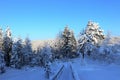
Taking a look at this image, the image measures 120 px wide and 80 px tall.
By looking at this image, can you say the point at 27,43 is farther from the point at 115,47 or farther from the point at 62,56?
the point at 115,47

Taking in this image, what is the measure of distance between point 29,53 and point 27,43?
3363 millimetres

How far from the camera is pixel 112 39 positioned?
219ft

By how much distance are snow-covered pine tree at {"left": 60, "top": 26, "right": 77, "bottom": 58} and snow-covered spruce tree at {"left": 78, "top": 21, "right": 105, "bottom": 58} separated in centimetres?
920

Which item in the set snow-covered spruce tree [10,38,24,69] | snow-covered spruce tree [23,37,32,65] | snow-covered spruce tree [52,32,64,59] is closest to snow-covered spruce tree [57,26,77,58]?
snow-covered spruce tree [52,32,64,59]

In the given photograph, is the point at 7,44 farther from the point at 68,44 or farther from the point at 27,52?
the point at 68,44

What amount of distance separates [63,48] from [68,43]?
3.04m

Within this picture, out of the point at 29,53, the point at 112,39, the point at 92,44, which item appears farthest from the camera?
the point at 29,53

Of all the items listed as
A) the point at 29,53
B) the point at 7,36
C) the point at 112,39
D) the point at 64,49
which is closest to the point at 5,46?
the point at 7,36

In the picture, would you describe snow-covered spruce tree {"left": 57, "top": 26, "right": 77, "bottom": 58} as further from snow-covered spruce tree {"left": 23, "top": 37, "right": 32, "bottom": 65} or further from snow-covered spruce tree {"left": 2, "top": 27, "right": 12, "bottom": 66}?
snow-covered spruce tree {"left": 2, "top": 27, "right": 12, "bottom": 66}

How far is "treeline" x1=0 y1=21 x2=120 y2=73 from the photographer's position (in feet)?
220

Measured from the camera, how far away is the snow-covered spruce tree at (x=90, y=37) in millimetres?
74562

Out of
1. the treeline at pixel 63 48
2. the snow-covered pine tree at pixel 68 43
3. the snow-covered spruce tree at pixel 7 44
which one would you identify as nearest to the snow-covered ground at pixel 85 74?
the treeline at pixel 63 48

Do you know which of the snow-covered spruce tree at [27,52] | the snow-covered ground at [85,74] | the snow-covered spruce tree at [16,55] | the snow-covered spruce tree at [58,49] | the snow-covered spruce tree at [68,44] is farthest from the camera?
the snow-covered spruce tree at [58,49]

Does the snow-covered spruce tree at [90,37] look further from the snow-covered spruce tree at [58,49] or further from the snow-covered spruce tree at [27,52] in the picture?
the snow-covered spruce tree at [58,49]
